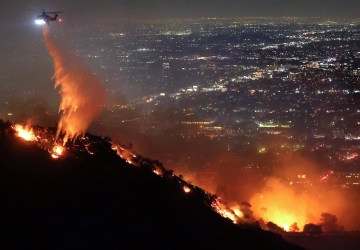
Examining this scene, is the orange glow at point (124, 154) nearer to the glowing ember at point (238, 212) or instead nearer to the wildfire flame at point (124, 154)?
the wildfire flame at point (124, 154)

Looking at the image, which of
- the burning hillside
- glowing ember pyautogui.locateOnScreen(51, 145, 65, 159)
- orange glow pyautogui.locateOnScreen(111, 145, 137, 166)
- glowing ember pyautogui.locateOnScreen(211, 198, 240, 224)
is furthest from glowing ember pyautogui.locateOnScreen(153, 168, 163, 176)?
glowing ember pyautogui.locateOnScreen(51, 145, 65, 159)

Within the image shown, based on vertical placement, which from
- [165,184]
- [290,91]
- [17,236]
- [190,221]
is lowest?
[17,236]

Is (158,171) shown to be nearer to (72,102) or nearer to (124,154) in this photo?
(124,154)

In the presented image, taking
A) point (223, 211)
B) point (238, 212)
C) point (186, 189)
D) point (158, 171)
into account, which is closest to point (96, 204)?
point (186, 189)

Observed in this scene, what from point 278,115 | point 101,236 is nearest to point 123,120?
point 278,115

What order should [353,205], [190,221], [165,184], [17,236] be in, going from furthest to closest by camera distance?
[353,205], [165,184], [190,221], [17,236]

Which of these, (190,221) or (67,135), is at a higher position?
(67,135)

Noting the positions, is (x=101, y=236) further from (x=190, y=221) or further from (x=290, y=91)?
(x=290, y=91)
